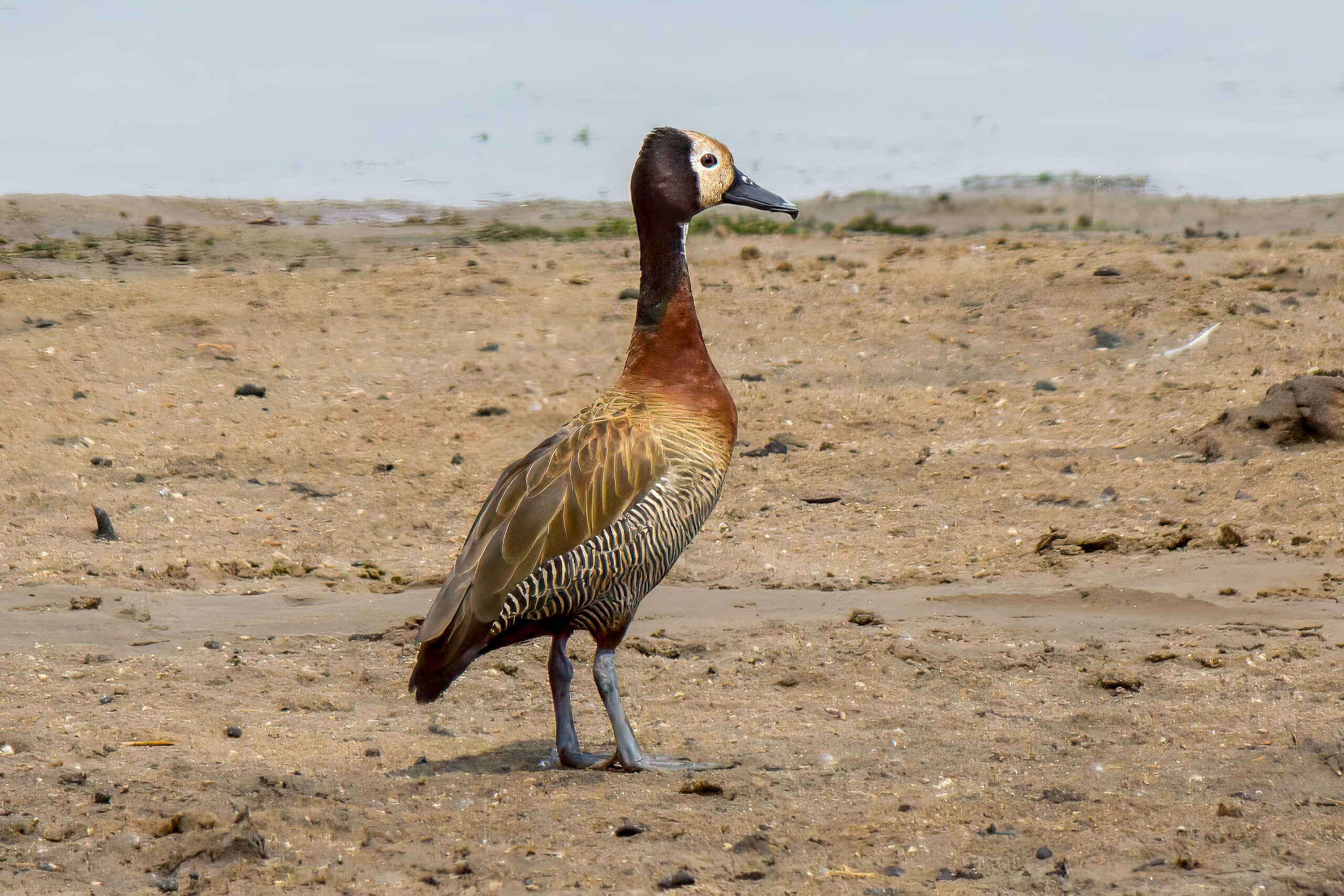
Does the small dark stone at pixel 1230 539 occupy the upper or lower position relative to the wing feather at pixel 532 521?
lower

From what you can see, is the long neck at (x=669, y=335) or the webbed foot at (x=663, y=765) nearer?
the webbed foot at (x=663, y=765)

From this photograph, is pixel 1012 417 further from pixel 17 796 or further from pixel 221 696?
pixel 17 796

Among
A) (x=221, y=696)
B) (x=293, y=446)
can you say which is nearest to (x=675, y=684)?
(x=221, y=696)

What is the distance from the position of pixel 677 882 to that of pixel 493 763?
141 cm

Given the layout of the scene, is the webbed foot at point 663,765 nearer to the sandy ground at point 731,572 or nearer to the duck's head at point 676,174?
the sandy ground at point 731,572

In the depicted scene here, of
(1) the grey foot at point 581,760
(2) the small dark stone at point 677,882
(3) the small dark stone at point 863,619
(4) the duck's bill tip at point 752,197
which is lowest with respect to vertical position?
(1) the grey foot at point 581,760

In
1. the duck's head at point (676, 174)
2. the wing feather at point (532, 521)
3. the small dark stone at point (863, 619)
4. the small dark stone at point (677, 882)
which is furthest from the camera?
the small dark stone at point (863, 619)

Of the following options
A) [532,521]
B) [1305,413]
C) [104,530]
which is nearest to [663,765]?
[532,521]

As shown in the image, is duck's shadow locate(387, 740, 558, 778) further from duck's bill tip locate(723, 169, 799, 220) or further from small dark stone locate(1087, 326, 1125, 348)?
small dark stone locate(1087, 326, 1125, 348)

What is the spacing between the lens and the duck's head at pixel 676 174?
5539 millimetres

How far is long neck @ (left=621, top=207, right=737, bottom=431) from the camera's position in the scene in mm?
5402

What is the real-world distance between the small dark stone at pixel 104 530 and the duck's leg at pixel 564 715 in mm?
4454

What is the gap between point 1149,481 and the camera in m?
9.12

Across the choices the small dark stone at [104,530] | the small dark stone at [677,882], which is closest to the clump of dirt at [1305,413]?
the small dark stone at [677,882]
